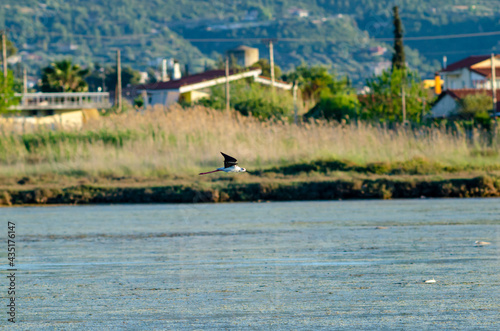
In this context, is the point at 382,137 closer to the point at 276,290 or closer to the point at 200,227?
the point at 200,227

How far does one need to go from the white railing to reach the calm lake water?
52.1 m

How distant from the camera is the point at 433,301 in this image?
8.88 metres

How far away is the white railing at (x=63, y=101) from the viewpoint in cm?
6900

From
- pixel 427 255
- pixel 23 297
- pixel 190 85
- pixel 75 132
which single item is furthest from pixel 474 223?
pixel 190 85

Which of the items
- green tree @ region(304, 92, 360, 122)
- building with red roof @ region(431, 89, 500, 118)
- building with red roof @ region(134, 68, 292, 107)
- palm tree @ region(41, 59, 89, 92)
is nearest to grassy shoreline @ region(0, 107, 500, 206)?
green tree @ region(304, 92, 360, 122)

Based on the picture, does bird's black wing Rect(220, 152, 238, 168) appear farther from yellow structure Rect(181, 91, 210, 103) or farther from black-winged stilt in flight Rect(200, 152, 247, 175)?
yellow structure Rect(181, 91, 210, 103)

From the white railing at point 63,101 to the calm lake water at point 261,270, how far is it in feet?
171

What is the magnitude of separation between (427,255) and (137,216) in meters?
7.95

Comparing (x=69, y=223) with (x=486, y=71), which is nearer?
(x=69, y=223)

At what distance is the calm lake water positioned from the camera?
27.3 feet

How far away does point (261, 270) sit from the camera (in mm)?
10875

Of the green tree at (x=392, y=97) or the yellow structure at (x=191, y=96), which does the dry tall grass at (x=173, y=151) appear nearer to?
the green tree at (x=392, y=97)

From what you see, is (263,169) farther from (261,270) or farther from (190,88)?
(190,88)

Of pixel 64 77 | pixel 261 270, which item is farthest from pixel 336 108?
pixel 261 270
